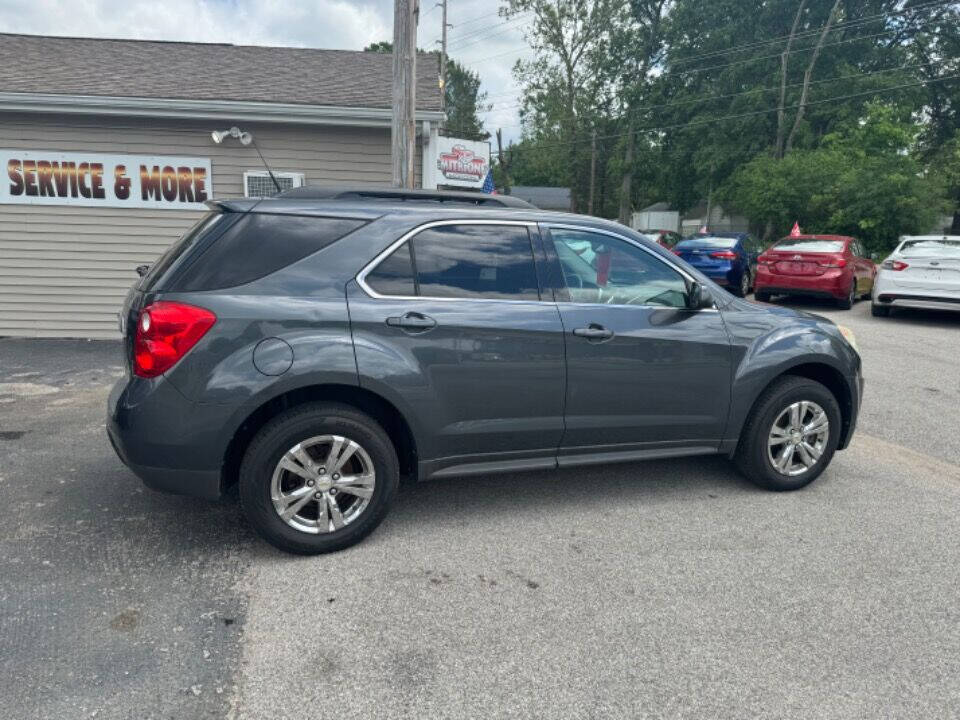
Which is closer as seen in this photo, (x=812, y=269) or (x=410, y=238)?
(x=410, y=238)

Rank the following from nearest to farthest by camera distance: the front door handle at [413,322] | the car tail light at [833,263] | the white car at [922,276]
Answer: the front door handle at [413,322]
the white car at [922,276]
the car tail light at [833,263]

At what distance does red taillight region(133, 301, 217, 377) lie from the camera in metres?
3.09

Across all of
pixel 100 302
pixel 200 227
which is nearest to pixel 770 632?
pixel 200 227

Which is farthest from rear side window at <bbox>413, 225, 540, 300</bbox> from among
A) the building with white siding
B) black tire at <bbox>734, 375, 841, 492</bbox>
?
the building with white siding

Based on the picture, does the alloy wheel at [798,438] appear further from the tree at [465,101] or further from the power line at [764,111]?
the tree at [465,101]

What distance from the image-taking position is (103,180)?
8.61 metres

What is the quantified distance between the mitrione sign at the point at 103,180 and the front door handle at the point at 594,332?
21.7ft

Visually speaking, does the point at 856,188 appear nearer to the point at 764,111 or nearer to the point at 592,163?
the point at 764,111

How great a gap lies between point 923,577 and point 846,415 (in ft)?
4.60

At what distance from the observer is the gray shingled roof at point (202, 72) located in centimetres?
851

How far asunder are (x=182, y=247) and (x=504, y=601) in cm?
229

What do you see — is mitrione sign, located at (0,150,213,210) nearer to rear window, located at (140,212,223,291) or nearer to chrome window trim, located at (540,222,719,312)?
rear window, located at (140,212,223,291)

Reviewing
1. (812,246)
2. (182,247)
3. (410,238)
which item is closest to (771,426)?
(410,238)

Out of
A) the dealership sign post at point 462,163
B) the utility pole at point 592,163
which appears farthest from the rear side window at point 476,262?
the utility pole at point 592,163
